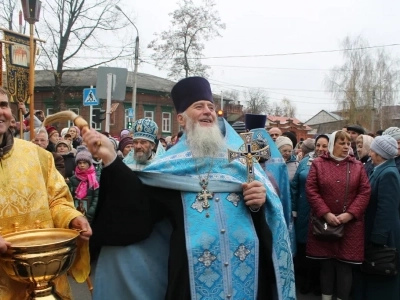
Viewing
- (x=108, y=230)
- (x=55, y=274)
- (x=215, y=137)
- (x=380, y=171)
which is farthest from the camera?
(x=380, y=171)

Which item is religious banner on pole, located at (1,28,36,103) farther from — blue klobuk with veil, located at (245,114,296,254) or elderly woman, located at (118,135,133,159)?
blue klobuk with veil, located at (245,114,296,254)

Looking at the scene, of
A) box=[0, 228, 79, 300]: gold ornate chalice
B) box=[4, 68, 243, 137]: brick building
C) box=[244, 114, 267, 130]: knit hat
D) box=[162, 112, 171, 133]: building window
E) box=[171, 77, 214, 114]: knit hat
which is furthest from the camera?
box=[162, 112, 171, 133]: building window

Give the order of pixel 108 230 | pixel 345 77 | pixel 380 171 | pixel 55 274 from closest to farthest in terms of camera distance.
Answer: pixel 55 274, pixel 108 230, pixel 380 171, pixel 345 77

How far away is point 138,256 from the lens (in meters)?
2.67

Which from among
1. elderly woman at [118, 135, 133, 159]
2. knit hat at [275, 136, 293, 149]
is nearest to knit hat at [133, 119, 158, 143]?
elderly woman at [118, 135, 133, 159]

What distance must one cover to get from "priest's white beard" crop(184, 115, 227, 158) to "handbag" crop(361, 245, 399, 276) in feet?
7.59

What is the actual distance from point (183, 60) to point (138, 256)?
23292 mm

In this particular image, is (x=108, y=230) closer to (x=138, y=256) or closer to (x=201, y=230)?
(x=138, y=256)

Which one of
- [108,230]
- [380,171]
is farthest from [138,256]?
[380,171]

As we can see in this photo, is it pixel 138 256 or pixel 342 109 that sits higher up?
pixel 342 109

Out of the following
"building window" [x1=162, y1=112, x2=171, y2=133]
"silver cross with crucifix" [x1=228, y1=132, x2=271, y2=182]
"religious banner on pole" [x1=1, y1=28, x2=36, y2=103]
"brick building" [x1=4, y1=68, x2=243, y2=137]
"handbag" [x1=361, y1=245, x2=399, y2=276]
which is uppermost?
"brick building" [x1=4, y1=68, x2=243, y2=137]

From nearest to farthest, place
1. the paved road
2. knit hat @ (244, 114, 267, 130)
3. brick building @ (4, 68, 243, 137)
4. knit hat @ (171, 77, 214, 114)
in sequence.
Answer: knit hat @ (171, 77, 214, 114), knit hat @ (244, 114, 267, 130), the paved road, brick building @ (4, 68, 243, 137)


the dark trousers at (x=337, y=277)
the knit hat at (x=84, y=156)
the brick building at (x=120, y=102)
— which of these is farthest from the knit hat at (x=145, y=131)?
the brick building at (x=120, y=102)

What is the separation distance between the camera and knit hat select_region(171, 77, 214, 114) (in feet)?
9.92
